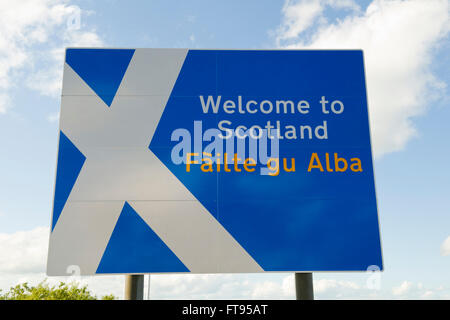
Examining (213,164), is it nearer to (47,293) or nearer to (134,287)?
(134,287)

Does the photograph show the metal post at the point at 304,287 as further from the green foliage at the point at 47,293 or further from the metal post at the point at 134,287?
the green foliage at the point at 47,293

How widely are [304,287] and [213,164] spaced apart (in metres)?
2.24

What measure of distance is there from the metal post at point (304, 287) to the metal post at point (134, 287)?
2259mm

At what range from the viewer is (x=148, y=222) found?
5918mm

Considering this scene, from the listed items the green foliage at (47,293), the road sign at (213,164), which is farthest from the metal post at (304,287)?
the green foliage at (47,293)

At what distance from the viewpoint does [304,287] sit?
588 cm

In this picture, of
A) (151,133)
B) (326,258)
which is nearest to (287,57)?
(151,133)

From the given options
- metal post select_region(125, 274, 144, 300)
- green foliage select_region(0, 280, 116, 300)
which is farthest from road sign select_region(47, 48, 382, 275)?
green foliage select_region(0, 280, 116, 300)

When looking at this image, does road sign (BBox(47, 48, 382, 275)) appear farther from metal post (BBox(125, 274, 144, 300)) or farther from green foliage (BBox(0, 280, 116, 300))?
green foliage (BBox(0, 280, 116, 300))

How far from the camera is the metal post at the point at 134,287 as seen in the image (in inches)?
229

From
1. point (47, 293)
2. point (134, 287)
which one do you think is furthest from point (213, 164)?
point (47, 293)

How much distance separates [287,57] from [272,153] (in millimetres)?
1696
